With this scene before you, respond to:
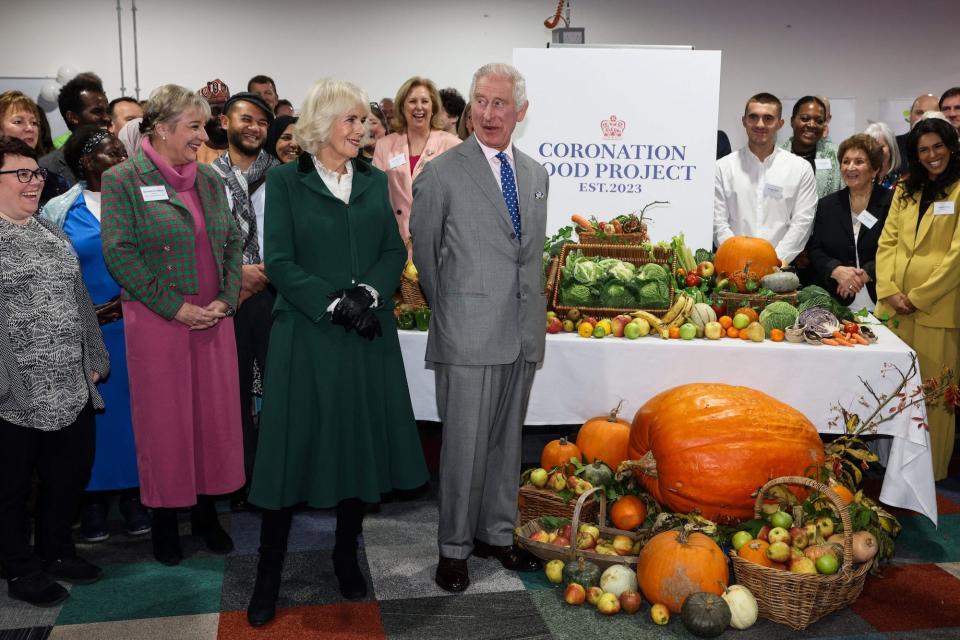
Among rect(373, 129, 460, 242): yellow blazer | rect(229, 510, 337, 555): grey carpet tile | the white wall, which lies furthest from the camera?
the white wall

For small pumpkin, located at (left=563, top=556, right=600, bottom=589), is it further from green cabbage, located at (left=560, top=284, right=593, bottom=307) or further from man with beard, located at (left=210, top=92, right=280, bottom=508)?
man with beard, located at (left=210, top=92, right=280, bottom=508)

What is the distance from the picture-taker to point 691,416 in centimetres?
313

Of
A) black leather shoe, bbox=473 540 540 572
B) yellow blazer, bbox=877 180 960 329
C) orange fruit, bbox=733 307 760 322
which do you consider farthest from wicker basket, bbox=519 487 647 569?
yellow blazer, bbox=877 180 960 329

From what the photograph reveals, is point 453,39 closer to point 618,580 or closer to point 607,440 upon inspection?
point 607,440

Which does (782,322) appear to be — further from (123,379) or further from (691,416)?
(123,379)

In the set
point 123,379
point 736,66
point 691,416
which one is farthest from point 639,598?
point 736,66

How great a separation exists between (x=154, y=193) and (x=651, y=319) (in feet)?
6.31

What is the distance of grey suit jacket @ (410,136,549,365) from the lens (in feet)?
9.57

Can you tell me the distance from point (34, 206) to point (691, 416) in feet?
7.54

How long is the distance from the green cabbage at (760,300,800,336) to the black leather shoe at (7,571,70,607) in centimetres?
276

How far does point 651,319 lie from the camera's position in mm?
3629

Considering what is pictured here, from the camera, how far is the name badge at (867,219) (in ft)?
14.7

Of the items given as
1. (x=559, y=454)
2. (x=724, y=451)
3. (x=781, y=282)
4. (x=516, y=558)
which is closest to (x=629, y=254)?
(x=781, y=282)

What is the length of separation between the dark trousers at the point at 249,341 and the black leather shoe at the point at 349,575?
2.31ft
